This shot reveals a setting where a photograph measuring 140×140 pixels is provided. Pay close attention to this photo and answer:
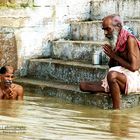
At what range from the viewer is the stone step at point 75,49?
9172mm

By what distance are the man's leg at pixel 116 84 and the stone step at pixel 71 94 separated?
166 mm

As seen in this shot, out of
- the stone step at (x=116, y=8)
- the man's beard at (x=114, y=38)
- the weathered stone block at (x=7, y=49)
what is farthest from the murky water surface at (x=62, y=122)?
the stone step at (x=116, y=8)

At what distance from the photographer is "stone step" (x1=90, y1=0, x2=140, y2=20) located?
10.1m

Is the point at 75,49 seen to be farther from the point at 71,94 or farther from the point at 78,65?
the point at 71,94

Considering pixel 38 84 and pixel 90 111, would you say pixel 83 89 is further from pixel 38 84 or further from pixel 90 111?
pixel 38 84

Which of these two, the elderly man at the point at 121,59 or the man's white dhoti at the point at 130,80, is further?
the man's white dhoti at the point at 130,80

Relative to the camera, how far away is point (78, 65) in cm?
884

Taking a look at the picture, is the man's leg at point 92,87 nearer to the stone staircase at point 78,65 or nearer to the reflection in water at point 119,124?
the stone staircase at point 78,65

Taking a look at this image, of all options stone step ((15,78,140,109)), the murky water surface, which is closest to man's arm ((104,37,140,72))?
stone step ((15,78,140,109))

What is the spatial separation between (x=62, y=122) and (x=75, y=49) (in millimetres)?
3663

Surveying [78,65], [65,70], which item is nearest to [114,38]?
[78,65]

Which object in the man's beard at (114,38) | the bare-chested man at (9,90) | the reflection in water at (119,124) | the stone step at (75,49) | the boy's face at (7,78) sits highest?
the man's beard at (114,38)

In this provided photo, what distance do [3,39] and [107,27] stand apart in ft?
9.16

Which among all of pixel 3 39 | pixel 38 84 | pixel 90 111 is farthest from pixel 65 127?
pixel 3 39
